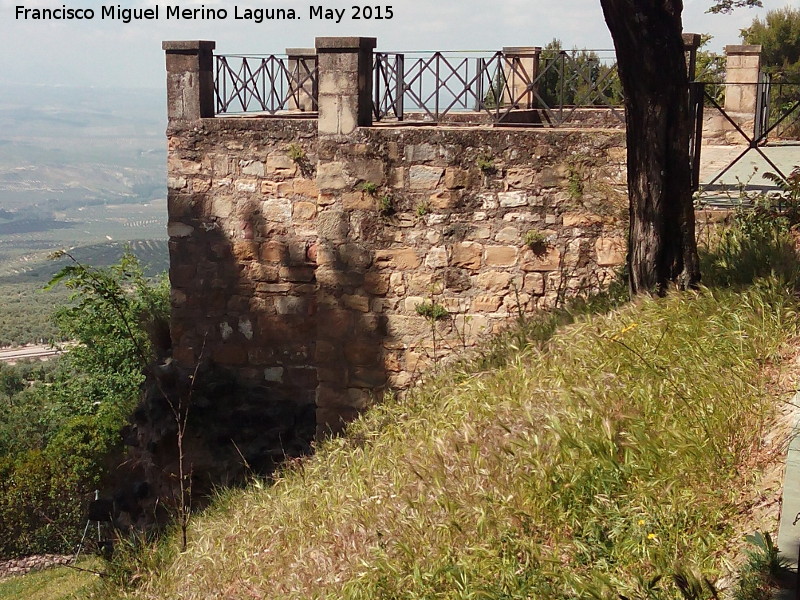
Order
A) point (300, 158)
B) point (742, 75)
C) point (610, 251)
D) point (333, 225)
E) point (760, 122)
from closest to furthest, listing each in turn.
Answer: point (610, 251)
point (333, 225)
point (300, 158)
point (760, 122)
point (742, 75)

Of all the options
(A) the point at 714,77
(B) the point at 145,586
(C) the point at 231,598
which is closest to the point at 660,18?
(C) the point at 231,598

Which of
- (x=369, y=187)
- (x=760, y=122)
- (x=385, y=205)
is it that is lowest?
(x=385, y=205)

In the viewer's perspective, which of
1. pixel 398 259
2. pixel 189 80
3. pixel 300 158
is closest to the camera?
pixel 398 259

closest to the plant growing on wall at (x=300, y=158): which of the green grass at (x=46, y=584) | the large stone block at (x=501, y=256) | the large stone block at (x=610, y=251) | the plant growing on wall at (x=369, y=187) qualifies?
the plant growing on wall at (x=369, y=187)

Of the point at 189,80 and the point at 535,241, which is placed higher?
the point at 189,80

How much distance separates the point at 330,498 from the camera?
18.0 feet

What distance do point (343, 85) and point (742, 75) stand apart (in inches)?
306

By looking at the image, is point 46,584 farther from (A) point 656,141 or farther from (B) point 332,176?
(A) point 656,141

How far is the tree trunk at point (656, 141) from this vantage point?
5562 mm

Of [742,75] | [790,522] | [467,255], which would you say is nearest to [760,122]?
[742,75]

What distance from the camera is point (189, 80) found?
8.70 m

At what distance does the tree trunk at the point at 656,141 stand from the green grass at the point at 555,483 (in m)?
0.31

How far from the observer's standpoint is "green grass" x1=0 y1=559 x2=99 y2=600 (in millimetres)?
12195

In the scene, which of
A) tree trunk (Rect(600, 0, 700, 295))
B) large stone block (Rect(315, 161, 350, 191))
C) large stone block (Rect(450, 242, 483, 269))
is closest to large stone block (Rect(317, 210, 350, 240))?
large stone block (Rect(315, 161, 350, 191))
